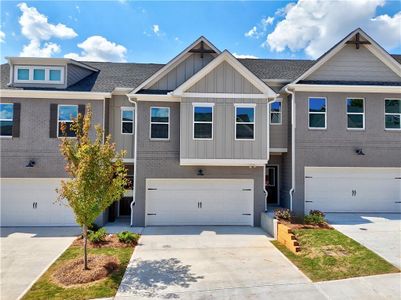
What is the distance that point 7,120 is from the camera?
14008 mm

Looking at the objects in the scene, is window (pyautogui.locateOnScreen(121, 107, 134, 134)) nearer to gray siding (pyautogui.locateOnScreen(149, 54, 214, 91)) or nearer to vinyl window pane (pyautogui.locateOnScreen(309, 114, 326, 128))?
gray siding (pyautogui.locateOnScreen(149, 54, 214, 91))

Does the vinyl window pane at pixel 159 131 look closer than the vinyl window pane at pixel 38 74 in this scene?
Yes

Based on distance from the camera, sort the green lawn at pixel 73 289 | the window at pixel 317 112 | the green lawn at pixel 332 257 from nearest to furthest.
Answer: the green lawn at pixel 73 289 → the green lawn at pixel 332 257 → the window at pixel 317 112

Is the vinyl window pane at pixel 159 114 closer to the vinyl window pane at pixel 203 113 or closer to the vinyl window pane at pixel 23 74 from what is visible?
the vinyl window pane at pixel 203 113

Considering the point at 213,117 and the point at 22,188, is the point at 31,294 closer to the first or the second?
the point at 22,188

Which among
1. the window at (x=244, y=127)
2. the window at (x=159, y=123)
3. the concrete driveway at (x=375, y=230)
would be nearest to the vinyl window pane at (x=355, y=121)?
the concrete driveway at (x=375, y=230)

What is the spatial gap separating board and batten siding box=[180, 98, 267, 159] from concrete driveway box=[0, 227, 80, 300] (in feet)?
20.5

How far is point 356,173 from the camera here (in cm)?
1443

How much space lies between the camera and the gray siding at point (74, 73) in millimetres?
14885

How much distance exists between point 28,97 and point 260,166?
11682 mm

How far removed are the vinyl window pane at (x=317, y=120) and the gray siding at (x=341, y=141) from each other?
235 mm

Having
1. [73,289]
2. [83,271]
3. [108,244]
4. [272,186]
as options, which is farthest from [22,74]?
[272,186]

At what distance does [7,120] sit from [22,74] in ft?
8.09

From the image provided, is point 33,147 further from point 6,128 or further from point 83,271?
point 83,271
